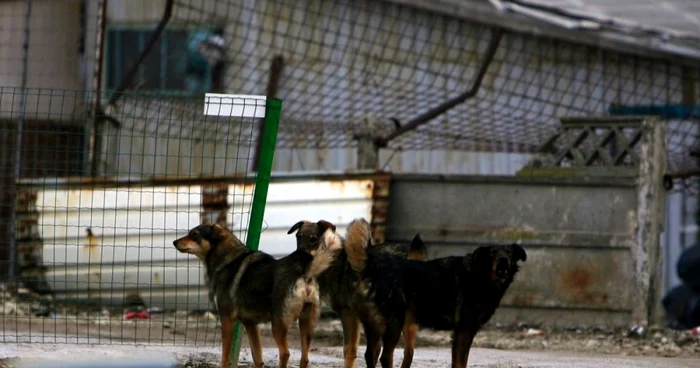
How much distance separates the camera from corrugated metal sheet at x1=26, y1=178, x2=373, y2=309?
1238cm

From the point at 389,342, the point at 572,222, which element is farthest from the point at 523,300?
the point at 389,342

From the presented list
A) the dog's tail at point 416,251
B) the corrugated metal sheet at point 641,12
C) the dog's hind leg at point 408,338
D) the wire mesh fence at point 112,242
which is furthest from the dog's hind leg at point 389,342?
the corrugated metal sheet at point 641,12

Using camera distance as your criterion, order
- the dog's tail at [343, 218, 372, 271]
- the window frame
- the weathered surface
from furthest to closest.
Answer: the window frame
the weathered surface
the dog's tail at [343, 218, 372, 271]

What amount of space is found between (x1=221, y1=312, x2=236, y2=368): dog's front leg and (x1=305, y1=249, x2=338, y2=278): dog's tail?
0.68 metres

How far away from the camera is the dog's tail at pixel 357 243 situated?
7789 millimetres

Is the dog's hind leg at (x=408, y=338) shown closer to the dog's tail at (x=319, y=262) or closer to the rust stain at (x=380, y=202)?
the dog's tail at (x=319, y=262)

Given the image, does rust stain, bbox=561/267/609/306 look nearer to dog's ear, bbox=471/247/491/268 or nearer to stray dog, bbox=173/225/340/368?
dog's ear, bbox=471/247/491/268

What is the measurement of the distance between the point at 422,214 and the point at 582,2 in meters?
3.31

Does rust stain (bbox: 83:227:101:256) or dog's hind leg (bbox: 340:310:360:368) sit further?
rust stain (bbox: 83:227:101:256)

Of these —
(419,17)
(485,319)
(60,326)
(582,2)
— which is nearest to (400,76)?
(419,17)

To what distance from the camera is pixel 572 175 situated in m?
12.5

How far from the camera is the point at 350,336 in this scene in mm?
8062

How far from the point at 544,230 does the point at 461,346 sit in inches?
172

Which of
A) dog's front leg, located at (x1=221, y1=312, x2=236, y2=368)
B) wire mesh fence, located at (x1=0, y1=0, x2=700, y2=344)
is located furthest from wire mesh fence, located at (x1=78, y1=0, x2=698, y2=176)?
dog's front leg, located at (x1=221, y1=312, x2=236, y2=368)
